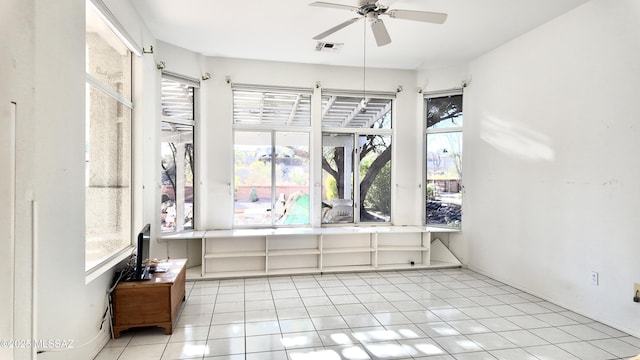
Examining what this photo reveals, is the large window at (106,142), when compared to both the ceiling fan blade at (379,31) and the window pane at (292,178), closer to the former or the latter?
the window pane at (292,178)

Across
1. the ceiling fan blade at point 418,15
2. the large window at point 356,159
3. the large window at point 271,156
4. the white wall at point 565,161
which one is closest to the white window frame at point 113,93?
the large window at point 271,156

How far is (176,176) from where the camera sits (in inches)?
183

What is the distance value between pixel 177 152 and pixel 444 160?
4.09 metres

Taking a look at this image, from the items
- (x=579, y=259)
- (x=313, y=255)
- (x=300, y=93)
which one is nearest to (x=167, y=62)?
(x=300, y=93)

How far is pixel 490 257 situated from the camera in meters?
4.63

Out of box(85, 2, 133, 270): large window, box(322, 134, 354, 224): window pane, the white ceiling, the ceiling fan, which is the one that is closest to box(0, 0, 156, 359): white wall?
box(85, 2, 133, 270): large window

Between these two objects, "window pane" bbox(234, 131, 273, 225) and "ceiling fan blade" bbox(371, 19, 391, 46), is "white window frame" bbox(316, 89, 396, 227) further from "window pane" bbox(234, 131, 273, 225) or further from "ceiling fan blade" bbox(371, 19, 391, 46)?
"ceiling fan blade" bbox(371, 19, 391, 46)

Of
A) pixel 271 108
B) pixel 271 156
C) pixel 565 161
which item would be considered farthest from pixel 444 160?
pixel 271 108

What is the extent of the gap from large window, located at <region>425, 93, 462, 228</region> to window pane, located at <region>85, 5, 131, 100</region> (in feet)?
14.2

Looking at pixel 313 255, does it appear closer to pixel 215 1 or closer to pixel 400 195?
pixel 400 195

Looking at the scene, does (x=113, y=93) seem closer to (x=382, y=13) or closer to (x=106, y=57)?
(x=106, y=57)

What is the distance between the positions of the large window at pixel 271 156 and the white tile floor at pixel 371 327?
127 centimetres

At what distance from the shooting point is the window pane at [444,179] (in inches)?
205

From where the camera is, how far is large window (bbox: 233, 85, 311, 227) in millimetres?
5113
